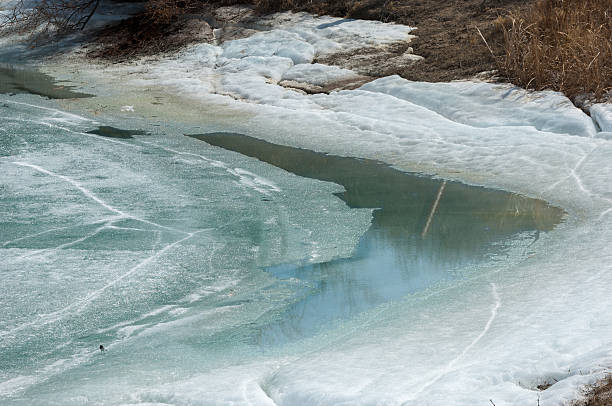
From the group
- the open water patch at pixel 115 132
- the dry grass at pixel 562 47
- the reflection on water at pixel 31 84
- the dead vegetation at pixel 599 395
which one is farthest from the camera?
the reflection on water at pixel 31 84

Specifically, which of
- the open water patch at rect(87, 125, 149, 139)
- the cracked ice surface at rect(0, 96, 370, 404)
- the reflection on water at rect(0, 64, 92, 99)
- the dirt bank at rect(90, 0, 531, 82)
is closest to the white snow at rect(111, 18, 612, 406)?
the dirt bank at rect(90, 0, 531, 82)

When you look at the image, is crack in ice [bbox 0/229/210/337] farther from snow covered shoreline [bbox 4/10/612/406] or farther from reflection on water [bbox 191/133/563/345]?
snow covered shoreline [bbox 4/10/612/406]

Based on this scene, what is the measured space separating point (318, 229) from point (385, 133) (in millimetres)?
3510

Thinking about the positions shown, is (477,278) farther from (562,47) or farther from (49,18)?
(49,18)

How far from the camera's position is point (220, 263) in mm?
7074

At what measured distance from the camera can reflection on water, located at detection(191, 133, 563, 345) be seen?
20.5 ft

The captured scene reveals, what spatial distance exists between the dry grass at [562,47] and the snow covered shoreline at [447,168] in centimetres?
37

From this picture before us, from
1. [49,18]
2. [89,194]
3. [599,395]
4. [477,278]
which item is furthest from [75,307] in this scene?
[49,18]

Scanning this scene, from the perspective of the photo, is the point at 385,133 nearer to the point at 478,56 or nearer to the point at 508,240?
the point at 478,56

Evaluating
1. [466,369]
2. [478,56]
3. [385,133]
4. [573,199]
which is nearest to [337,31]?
[478,56]

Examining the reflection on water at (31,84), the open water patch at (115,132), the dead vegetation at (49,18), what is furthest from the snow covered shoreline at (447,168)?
the dead vegetation at (49,18)

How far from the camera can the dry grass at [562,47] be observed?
35.9 ft

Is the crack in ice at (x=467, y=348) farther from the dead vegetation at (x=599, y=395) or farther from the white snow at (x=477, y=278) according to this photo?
the dead vegetation at (x=599, y=395)

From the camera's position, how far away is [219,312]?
20.2 feet
